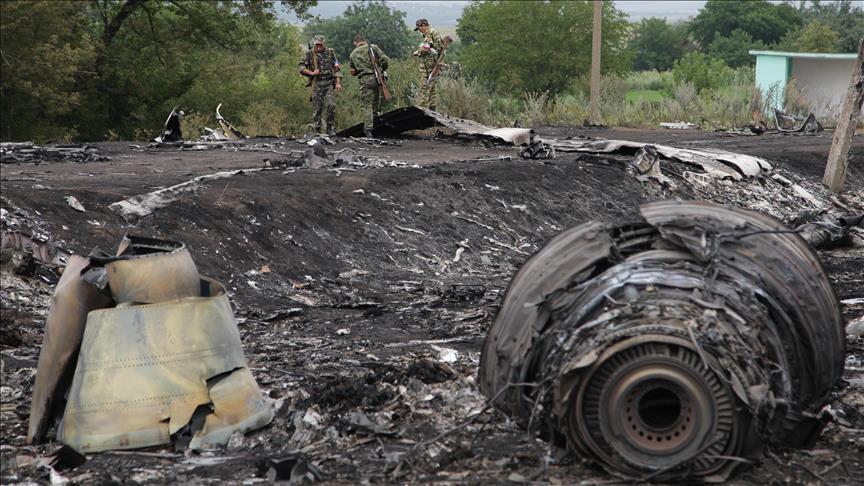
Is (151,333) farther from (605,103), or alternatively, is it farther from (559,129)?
(605,103)

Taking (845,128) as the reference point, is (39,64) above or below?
above

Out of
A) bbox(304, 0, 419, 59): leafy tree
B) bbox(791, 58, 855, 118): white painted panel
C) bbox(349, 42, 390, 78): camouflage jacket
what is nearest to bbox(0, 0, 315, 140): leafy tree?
bbox(349, 42, 390, 78): camouflage jacket

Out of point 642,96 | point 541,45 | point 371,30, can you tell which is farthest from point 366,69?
point 371,30

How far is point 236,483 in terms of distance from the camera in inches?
206

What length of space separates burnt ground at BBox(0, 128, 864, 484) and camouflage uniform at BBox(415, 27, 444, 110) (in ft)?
6.67

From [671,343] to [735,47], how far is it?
72.8m

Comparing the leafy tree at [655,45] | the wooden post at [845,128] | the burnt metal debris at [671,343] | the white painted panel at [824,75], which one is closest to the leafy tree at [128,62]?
the wooden post at [845,128]

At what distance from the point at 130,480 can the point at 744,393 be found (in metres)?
2.91

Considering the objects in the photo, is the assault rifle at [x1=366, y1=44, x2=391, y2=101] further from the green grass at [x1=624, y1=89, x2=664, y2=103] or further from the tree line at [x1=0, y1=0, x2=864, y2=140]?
the green grass at [x1=624, y1=89, x2=664, y2=103]

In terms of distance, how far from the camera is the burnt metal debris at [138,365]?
5.62 meters

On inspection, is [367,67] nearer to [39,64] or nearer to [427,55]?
[427,55]

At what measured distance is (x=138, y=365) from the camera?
223 inches

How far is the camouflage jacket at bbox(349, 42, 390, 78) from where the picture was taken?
1967 cm

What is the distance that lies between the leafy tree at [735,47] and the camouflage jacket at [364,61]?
180 feet
